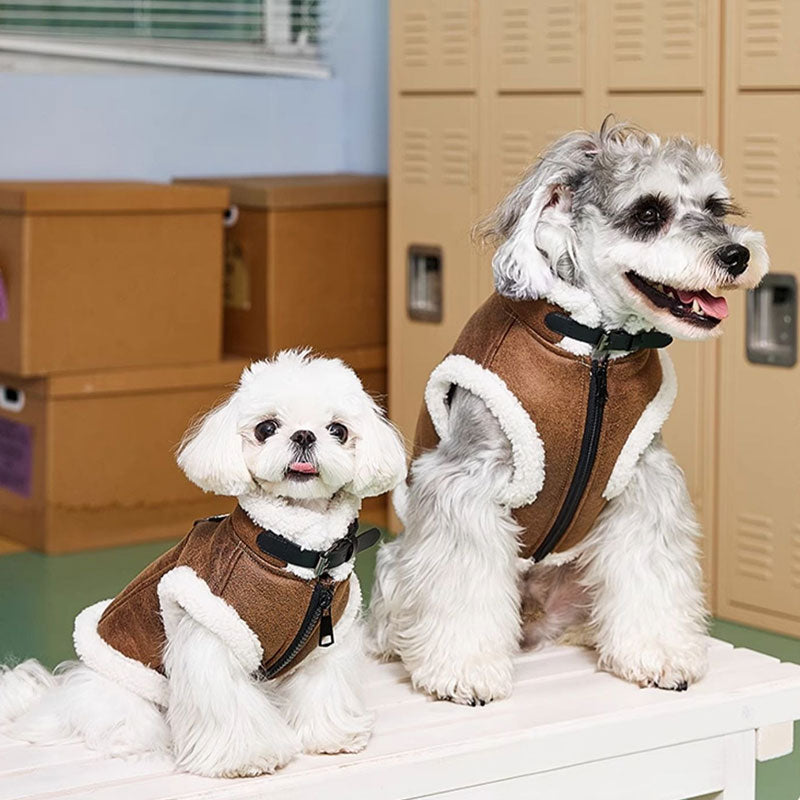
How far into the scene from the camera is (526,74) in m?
3.89

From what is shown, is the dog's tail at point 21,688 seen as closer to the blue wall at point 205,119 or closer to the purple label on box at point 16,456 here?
the purple label on box at point 16,456

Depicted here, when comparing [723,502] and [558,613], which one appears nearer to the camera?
[558,613]

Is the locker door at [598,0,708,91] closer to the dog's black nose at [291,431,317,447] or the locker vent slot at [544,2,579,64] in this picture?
the locker vent slot at [544,2,579,64]

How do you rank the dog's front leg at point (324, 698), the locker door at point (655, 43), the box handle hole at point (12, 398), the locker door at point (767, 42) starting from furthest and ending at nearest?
1. the box handle hole at point (12, 398)
2. the locker door at point (655, 43)
3. the locker door at point (767, 42)
4. the dog's front leg at point (324, 698)

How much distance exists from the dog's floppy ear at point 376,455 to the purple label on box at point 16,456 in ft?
7.66

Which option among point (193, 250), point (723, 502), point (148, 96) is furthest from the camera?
point (148, 96)

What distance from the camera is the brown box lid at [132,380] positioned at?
407 cm

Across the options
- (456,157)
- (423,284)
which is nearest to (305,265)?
(423,284)

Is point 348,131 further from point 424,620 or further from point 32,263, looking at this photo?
point 424,620

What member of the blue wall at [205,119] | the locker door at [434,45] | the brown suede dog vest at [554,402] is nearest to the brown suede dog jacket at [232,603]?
the brown suede dog vest at [554,402]

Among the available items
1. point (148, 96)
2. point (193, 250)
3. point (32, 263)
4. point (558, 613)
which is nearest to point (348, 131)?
point (148, 96)

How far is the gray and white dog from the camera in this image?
84.4 inches

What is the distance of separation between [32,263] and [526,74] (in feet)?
4.15

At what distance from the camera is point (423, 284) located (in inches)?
169
